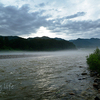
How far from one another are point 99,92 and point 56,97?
3.25 meters

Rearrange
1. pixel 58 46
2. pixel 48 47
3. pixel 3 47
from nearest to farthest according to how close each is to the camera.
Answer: pixel 3 47
pixel 48 47
pixel 58 46

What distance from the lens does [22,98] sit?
692cm

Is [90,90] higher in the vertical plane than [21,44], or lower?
lower

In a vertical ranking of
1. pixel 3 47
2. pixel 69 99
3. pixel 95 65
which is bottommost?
pixel 69 99

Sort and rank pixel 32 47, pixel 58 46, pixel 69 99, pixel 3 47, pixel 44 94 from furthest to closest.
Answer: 1. pixel 58 46
2. pixel 32 47
3. pixel 3 47
4. pixel 44 94
5. pixel 69 99

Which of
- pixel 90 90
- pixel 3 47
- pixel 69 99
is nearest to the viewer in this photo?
pixel 69 99

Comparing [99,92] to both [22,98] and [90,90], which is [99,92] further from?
[22,98]

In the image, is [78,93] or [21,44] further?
[21,44]

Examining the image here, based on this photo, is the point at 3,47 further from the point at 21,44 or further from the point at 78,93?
the point at 78,93

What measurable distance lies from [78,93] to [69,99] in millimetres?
1181

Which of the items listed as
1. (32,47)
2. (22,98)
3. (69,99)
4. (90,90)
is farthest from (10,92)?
(32,47)

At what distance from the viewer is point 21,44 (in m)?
135

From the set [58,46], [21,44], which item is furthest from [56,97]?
[58,46]

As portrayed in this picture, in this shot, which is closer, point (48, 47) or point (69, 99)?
point (69, 99)
